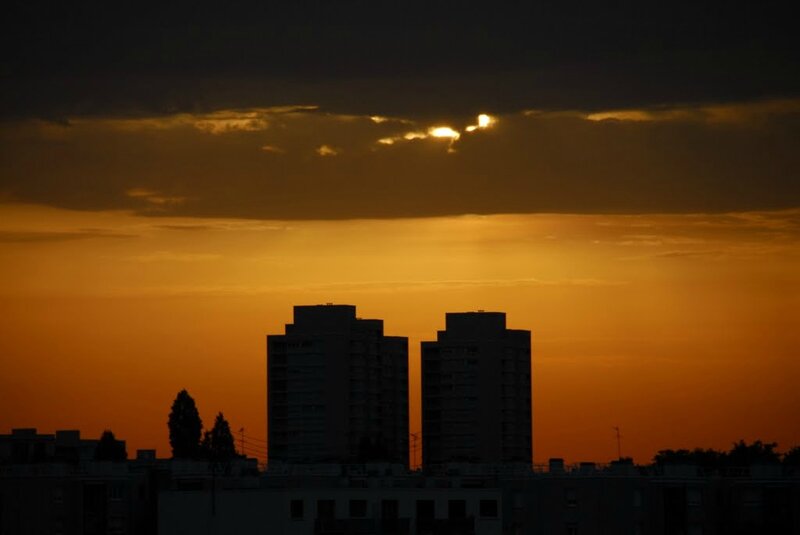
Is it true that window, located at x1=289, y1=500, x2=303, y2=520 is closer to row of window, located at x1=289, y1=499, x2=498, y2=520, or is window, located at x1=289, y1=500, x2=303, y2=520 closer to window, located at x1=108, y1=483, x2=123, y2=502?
row of window, located at x1=289, y1=499, x2=498, y2=520

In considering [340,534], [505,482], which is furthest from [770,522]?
[340,534]

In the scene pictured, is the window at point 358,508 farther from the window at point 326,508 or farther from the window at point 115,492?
the window at point 115,492

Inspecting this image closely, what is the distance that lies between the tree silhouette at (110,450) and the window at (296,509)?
44665 millimetres

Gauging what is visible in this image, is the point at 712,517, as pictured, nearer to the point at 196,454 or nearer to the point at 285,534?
the point at 285,534

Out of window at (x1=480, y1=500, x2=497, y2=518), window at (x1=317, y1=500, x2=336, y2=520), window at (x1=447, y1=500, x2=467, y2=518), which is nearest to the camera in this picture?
window at (x1=317, y1=500, x2=336, y2=520)

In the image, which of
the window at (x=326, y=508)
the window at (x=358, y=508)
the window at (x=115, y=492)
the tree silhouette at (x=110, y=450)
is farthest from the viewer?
the tree silhouette at (x=110, y=450)

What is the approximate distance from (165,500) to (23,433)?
3937 cm

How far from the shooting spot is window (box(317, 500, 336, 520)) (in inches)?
4929

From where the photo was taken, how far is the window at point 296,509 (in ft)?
409

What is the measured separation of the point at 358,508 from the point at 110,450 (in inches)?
2294

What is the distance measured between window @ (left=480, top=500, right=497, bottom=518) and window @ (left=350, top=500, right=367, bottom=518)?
6.53 m

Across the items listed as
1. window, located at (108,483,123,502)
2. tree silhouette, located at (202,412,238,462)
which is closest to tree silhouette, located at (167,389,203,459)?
tree silhouette, located at (202,412,238,462)

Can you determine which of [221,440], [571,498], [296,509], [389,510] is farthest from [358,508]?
[221,440]

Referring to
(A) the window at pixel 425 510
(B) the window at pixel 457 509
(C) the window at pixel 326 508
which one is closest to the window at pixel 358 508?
(C) the window at pixel 326 508
